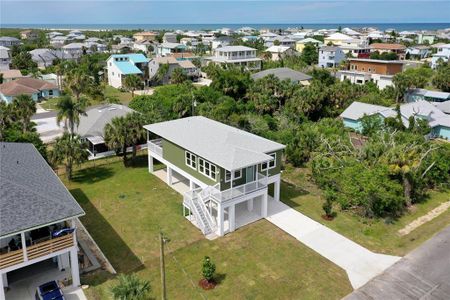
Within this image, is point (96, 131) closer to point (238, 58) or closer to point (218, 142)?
point (218, 142)

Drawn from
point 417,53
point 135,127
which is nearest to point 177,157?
point 135,127

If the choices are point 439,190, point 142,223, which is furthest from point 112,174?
point 439,190

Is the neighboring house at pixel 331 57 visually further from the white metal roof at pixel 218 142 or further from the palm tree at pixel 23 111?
the palm tree at pixel 23 111

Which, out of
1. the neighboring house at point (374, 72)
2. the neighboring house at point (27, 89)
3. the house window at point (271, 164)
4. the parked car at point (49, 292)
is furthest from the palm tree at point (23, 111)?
the neighboring house at point (374, 72)

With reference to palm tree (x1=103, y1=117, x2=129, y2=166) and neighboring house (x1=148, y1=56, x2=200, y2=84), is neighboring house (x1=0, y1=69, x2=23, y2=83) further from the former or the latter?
palm tree (x1=103, y1=117, x2=129, y2=166)

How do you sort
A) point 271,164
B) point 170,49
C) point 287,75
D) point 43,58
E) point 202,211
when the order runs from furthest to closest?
point 170,49 → point 43,58 → point 287,75 → point 271,164 → point 202,211
